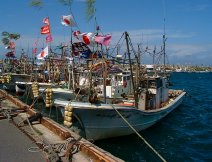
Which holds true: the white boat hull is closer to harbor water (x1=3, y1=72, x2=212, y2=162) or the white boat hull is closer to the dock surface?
harbor water (x1=3, y1=72, x2=212, y2=162)

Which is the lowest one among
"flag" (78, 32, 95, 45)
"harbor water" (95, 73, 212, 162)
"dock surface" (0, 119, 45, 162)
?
"harbor water" (95, 73, 212, 162)

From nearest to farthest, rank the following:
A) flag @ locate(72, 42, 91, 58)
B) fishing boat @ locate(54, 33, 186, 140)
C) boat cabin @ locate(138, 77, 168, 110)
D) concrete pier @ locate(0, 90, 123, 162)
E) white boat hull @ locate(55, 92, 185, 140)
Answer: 1. concrete pier @ locate(0, 90, 123, 162)
2. fishing boat @ locate(54, 33, 186, 140)
3. white boat hull @ locate(55, 92, 185, 140)
4. boat cabin @ locate(138, 77, 168, 110)
5. flag @ locate(72, 42, 91, 58)

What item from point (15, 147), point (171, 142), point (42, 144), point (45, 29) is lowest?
point (171, 142)

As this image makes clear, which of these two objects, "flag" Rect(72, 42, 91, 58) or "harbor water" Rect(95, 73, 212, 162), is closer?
"harbor water" Rect(95, 73, 212, 162)

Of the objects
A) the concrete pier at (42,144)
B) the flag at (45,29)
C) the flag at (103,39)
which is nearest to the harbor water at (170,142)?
the concrete pier at (42,144)

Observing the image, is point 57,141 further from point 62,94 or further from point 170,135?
point 62,94

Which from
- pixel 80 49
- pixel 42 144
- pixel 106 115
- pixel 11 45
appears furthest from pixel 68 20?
pixel 11 45

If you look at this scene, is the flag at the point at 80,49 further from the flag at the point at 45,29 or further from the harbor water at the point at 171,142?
the harbor water at the point at 171,142

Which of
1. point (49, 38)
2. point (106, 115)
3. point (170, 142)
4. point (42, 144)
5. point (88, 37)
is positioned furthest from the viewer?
point (49, 38)

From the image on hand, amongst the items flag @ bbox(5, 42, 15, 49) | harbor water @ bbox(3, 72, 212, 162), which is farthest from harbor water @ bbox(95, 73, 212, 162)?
flag @ bbox(5, 42, 15, 49)

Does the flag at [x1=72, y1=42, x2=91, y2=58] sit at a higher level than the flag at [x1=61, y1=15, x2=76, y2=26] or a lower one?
lower

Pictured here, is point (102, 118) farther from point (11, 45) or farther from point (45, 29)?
point (11, 45)

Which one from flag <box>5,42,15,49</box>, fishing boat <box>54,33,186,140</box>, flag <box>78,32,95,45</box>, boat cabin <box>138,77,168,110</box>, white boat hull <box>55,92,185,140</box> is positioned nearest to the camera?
fishing boat <box>54,33,186,140</box>

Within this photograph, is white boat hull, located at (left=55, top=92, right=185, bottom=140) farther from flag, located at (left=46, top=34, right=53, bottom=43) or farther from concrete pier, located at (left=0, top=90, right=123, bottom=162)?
flag, located at (left=46, top=34, right=53, bottom=43)
